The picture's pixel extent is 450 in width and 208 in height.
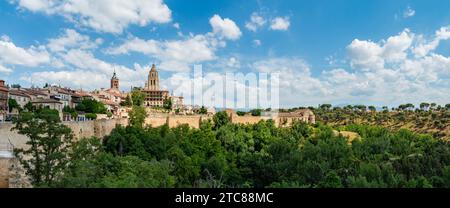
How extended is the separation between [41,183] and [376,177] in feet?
36.2

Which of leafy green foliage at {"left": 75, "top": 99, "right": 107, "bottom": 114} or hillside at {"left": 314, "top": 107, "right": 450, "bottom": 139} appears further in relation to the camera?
hillside at {"left": 314, "top": 107, "right": 450, "bottom": 139}

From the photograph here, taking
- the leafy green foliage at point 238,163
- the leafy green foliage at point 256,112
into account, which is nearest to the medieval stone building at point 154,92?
the leafy green foliage at point 256,112

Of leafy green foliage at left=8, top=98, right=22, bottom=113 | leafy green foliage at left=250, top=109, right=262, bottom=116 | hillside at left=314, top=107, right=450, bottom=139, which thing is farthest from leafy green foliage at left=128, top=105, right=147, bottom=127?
hillside at left=314, top=107, right=450, bottom=139

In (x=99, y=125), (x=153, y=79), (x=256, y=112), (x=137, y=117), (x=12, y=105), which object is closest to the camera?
(x=99, y=125)

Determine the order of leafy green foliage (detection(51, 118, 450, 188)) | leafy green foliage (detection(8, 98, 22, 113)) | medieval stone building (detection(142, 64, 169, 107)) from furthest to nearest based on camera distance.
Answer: medieval stone building (detection(142, 64, 169, 107))
leafy green foliage (detection(8, 98, 22, 113))
leafy green foliage (detection(51, 118, 450, 188))

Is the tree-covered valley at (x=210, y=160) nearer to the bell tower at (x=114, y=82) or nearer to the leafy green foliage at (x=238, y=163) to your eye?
the leafy green foliage at (x=238, y=163)

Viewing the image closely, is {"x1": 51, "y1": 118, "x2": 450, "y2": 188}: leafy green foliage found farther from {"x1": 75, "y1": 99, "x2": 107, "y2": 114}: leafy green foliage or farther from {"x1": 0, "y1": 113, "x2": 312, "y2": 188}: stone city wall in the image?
{"x1": 75, "y1": 99, "x2": 107, "y2": 114}: leafy green foliage

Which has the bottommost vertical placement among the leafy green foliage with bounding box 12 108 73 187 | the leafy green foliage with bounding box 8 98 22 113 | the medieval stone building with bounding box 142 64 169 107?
the leafy green foliage with bounding box 12 108 73 187

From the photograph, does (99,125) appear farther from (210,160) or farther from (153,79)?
(153,79)

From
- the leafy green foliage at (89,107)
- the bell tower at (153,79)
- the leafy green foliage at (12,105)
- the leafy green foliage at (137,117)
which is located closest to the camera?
the leafy green foliage at (12,105)

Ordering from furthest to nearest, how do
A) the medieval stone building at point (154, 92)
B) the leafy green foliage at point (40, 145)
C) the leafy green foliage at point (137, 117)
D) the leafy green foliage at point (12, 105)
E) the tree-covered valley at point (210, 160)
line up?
the medieval stone building at point (154, 92), the leafy green foliage at point (137, 117), the leafy green foliage at point (12, 105), the tree-covered valley at point (210, 160), the leafy green foliage at point (40, 145)

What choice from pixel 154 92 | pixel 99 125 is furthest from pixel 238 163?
pixel 154 92

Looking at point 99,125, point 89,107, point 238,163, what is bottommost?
point 238,163

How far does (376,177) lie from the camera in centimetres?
1337
